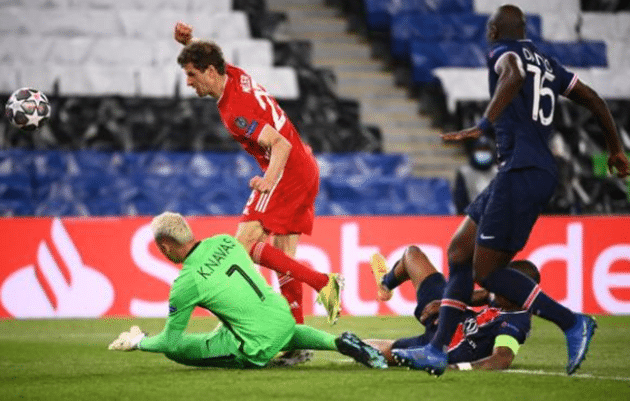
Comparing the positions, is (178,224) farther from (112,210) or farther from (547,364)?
(112,210)

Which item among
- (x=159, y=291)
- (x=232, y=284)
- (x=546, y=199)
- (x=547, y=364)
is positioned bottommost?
(x=159, y=291)

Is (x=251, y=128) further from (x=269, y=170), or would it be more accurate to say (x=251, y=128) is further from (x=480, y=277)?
(x=480, y=277)

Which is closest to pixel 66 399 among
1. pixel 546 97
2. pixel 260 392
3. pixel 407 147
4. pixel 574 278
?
pixel 260 392

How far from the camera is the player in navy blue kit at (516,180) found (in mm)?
6125

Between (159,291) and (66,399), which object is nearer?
(66,399)

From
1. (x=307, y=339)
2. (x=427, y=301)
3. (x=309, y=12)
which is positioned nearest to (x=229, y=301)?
(x=307, y=339)

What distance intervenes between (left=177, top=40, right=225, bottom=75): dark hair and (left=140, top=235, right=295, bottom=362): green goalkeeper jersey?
1157mm

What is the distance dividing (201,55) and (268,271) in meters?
4.91

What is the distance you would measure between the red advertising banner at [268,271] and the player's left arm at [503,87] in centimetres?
599

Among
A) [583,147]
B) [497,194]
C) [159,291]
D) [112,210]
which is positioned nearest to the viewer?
[497,194]

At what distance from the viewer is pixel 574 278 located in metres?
12.1

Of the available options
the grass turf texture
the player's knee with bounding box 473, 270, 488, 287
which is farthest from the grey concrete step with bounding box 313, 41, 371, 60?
the player's knee with bounding box 473, 270, 488, 287

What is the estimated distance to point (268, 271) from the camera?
11.9m

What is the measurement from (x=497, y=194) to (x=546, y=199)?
246 millimetres
